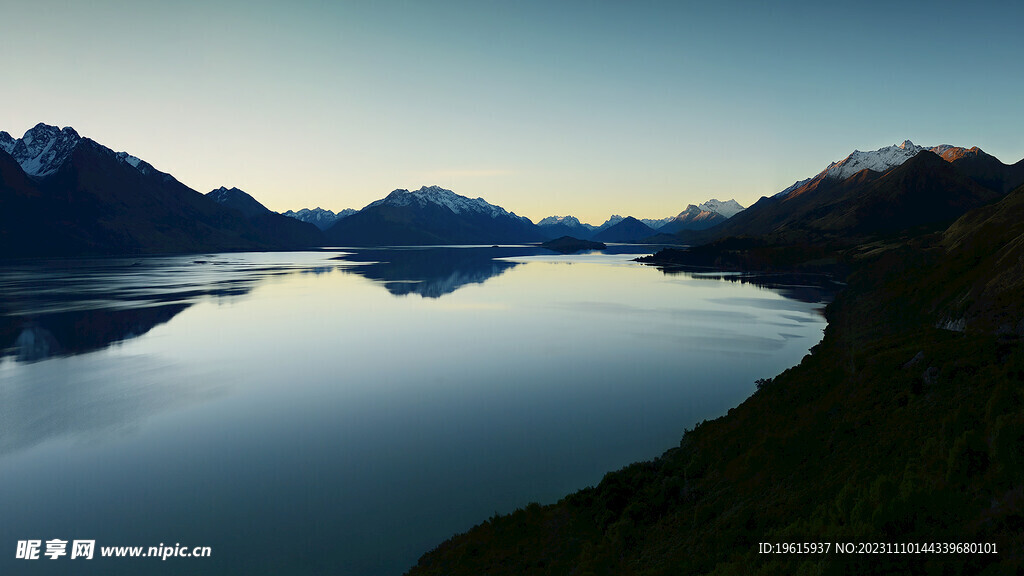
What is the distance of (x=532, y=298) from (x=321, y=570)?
302 ft

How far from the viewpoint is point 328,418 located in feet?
119

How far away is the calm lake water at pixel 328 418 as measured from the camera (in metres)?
22.4

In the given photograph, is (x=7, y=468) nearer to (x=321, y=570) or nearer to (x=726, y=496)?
(x=321, y=570)

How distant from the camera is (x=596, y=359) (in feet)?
175

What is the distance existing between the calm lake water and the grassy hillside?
14.3 ft

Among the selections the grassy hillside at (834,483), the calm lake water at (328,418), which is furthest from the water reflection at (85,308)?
the grassy hillside at (834,483)

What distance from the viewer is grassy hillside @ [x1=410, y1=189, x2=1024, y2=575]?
1235 centimetres

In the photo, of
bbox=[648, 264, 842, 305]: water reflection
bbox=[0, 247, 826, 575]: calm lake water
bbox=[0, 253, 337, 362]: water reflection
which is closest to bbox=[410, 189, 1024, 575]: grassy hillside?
bbox=[0, 247, 826, 575]: calm lake water

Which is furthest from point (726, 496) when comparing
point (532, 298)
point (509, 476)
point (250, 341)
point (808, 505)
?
point (532, 298)

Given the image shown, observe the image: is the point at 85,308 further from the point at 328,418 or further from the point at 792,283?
the point at 792,283

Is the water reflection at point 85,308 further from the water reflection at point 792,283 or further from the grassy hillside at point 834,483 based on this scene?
the water reflection at point 792,283

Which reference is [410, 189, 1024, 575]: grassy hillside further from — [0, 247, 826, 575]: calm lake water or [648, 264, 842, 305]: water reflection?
[648, 264, 842, 305]: water reflection

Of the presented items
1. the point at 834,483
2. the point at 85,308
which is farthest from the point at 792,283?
the point at 85,308

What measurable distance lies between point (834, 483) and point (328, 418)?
105 ft
